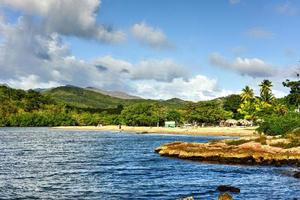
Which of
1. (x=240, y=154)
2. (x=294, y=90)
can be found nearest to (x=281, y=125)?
(x=294, y=90)

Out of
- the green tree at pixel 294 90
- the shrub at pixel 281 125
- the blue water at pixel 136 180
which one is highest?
the green tree at pixel 294 90

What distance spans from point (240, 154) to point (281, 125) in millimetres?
49067

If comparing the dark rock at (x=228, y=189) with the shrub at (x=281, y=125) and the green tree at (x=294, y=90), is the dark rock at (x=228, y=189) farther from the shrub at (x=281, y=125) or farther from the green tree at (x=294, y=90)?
the green tree at (x=294, y=90)

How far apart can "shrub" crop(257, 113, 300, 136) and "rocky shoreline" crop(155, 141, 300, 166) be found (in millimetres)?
32132

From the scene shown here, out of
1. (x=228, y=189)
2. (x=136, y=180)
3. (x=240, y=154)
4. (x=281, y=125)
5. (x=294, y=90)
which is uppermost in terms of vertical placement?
(x=294, y=90)

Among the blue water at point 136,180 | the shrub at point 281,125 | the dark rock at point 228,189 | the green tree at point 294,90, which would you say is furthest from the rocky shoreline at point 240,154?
the green tree at point 294,90

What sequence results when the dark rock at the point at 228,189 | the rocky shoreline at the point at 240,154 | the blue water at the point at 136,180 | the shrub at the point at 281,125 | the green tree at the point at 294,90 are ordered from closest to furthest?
the blue water at the point at 136,180 < the dark rock at the point at 228,189 < the rocky shoreline at the point at 240,154 < the shrub at the point at 281,125 < the green tree at the point at 294,90

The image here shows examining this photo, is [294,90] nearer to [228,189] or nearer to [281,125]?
[281,125]

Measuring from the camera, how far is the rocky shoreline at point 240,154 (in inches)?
2776

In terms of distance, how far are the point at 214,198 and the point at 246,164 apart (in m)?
30.6

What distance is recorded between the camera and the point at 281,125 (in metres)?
119

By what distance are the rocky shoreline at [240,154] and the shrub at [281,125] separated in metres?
32.1

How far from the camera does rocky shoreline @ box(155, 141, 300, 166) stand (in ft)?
231

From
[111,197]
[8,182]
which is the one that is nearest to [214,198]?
[111,197]
